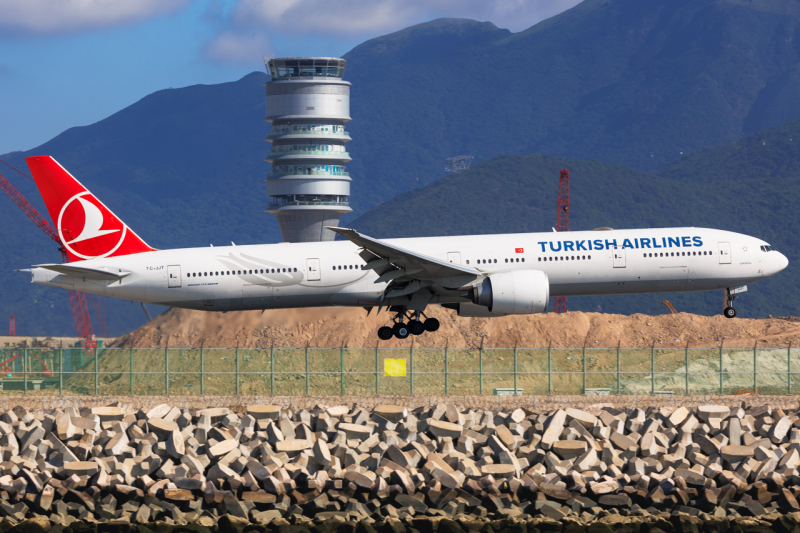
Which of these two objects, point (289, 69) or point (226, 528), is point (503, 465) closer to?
point (226, 528)

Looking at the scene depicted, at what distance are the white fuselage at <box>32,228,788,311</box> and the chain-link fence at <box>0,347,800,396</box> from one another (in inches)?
110

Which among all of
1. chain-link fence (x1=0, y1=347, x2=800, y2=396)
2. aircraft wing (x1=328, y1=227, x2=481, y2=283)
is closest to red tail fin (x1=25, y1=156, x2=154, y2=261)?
chain-link fence (x1=0, y1=347, x2=800, y2=396)

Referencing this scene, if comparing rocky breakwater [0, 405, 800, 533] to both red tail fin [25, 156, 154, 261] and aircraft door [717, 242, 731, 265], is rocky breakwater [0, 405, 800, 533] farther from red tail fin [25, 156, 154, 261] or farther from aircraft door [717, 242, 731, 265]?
red tail fin [25, 156, 154, 261]

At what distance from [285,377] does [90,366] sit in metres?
11.4

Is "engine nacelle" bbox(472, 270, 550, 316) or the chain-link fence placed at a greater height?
"engine nacelle" bbox(472, 270, 550, 316)

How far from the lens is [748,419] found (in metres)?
43.6

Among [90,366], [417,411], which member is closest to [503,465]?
[417,411]

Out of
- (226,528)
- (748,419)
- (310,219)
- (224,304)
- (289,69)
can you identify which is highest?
(289,69)

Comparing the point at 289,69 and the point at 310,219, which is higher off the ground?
the point at 289,69

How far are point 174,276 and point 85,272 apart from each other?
13.3ft

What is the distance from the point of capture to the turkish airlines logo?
50.8 metres

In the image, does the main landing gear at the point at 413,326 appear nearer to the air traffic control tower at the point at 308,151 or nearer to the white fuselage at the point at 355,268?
the white fuselage at the point at 355,268

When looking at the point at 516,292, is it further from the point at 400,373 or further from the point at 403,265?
the point at 400,373

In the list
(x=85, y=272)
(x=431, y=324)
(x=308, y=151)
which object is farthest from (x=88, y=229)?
(x=308, y=151)
